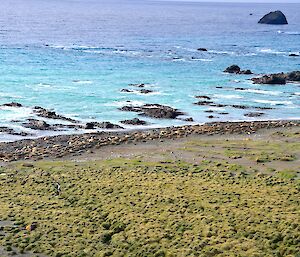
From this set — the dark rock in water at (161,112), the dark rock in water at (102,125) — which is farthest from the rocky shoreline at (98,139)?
the dark rock in water at (161,112)

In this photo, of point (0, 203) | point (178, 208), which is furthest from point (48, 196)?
point (178, 208)

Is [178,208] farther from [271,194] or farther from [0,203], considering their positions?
[0,203]

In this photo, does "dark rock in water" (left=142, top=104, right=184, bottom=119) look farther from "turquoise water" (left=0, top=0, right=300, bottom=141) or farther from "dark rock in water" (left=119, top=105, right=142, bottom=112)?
"turquoise water" (left=0, top=0, right=300, bottom=141)

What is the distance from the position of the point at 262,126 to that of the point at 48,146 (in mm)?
23709

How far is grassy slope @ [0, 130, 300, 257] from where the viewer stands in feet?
→ 103

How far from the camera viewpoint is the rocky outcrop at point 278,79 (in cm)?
9212

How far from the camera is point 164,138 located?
56781 millimetres

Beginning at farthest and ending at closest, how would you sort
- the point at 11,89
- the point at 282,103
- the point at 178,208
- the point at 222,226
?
the point at 11,89 < the point at 282,103 < the point at 178,208 < the point at 222,226

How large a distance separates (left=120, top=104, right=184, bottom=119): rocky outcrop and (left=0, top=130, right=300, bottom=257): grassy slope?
18.8 metres

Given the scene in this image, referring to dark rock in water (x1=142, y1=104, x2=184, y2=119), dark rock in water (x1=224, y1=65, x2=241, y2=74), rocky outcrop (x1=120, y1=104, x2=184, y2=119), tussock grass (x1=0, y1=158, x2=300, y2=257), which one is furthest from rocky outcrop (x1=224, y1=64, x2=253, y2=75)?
tussock grass (x1=0, y1=158, x2=300, y2=257)

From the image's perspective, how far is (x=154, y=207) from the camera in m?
36.5

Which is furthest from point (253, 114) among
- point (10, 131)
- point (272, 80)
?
point (10, 131)

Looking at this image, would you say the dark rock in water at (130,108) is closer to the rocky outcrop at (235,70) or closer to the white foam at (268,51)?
the rocky outcrop at (235,70)

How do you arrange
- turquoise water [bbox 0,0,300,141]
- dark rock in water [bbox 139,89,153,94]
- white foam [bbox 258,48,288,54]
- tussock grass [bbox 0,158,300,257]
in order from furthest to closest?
white foam [bbox 258,48,288,54] < dark rock in water [bbox 139,89,153,94] < turquoise water [bbox 0,0,300,141] < tussock grass [bbox 0,158,300,257]
